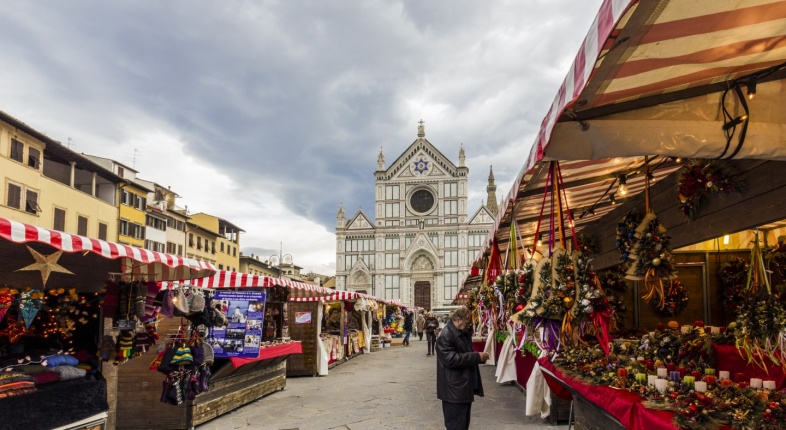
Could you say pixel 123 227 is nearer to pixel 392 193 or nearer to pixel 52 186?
pixel 52 186

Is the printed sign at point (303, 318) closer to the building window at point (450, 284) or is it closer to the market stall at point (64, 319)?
the market stall at point (64, 319)

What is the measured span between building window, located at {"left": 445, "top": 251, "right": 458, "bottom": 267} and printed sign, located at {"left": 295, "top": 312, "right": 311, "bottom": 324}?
38924 mm

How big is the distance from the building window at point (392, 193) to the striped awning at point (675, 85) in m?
50.7

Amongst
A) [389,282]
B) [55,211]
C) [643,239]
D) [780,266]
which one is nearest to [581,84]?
[643,239]

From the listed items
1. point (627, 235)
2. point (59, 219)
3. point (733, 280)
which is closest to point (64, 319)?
point (627, 235)

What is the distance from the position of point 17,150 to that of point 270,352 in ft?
67.9

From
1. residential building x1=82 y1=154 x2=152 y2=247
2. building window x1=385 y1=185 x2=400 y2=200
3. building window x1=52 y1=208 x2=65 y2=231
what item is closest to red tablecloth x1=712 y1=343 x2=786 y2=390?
building window x1=52 y1=208 x2=65 y2=231

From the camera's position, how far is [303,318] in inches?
560

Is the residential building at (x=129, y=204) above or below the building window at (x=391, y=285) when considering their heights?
above

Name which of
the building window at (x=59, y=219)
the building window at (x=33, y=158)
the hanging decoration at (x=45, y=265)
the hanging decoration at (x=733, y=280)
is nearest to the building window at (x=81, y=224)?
the building window at (x=59, y=219)

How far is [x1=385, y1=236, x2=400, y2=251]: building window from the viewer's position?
53.6m

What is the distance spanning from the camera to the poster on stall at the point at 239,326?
Result: 926 centimetres

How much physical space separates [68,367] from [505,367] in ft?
24.8

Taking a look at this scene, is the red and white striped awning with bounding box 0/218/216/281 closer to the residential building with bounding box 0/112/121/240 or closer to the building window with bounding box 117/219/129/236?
the residential building with bounding box 0/112/121/240
